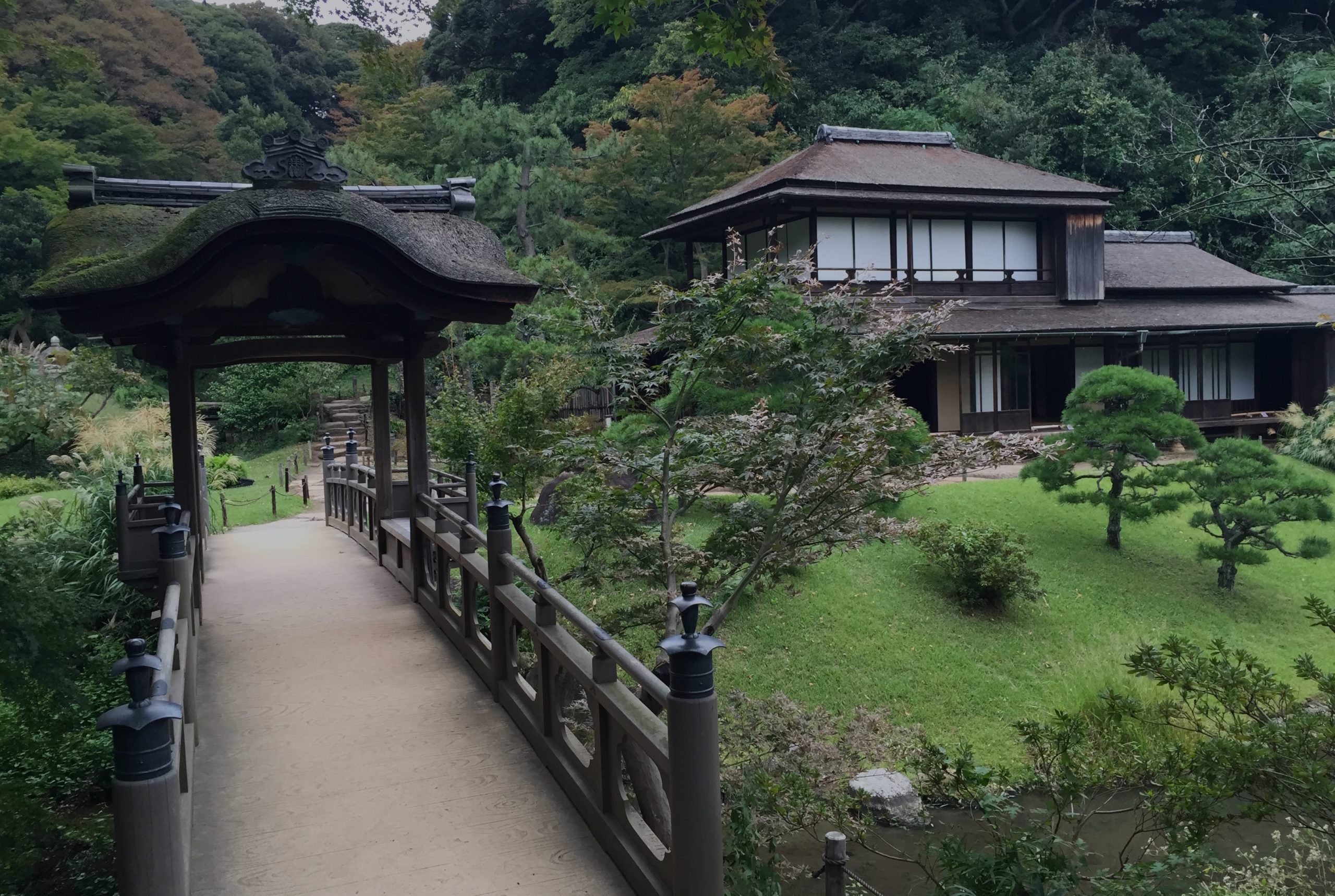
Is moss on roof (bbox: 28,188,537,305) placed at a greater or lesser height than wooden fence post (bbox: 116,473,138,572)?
greater

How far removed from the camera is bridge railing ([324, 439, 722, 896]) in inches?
135

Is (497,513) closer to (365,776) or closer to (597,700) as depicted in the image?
(365,776)

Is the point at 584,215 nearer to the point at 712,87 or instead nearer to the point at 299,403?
the point at 712,87

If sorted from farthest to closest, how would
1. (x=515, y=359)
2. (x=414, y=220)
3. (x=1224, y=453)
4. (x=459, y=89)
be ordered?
(x=459, y=89)
(x=515, y=359)
(x=1224, y=453)
(x=414, y=220)

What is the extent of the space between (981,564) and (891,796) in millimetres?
4703

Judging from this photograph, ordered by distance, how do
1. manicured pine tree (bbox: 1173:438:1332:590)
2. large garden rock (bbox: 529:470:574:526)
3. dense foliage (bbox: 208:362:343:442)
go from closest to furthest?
manicured pine tree (bbox: 1173:438:1332:590) → large garden rock (bbox: 529:470:574:526) → dense foliage (bbox: 208:362:343:442)

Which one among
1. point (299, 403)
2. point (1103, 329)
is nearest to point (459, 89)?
point (299, 403)

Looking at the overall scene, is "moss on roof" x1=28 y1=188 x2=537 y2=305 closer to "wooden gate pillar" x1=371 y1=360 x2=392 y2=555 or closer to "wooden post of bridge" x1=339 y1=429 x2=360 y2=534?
"wooden gate pillar" x1=371 y1=360 x2=392 y2=555

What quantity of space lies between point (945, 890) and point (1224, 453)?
1170cm

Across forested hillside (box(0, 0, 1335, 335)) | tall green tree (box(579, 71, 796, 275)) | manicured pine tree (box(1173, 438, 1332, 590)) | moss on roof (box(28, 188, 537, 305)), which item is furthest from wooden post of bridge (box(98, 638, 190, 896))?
tall green tree (box(579, 71, 796, 275))

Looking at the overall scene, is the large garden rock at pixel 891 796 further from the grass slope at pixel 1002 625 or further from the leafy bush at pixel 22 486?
the leafy bush at pixel 22 486

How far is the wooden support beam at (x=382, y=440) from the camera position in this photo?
9141mm

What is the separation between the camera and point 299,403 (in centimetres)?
2750

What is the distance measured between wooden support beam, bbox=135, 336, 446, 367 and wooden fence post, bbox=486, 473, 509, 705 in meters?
2.55
